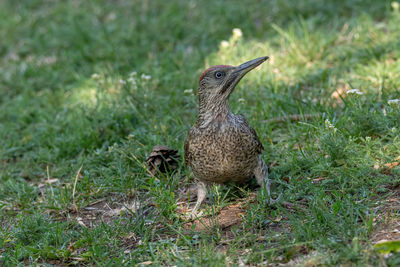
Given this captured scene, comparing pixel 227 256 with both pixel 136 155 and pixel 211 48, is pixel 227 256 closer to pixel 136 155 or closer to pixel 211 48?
pixel 136 155

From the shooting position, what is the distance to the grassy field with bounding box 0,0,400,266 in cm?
388

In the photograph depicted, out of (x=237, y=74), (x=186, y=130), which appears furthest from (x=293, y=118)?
(x=237, y=74)

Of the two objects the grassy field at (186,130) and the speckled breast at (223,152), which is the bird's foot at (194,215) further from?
the speckled breast at (223,152)

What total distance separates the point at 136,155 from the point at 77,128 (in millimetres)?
1242

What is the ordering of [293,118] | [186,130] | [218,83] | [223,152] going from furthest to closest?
1. [186,130]
2. [293,118]
3. [218,83]
4. [223,152]

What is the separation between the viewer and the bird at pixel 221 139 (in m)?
4.30

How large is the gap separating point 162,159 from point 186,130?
2.48 feet

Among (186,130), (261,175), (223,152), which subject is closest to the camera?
(223,152)

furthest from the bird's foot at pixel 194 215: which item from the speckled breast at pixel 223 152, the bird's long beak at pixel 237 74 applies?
the bird's long beak at pixel 237 74

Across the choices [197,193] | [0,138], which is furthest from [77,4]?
[197,193]

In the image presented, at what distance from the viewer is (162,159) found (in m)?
5.03

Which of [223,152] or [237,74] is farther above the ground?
[237,74]

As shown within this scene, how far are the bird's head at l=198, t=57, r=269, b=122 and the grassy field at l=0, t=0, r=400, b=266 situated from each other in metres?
0.74

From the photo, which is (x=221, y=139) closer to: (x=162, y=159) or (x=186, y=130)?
(x=162, y=159)
